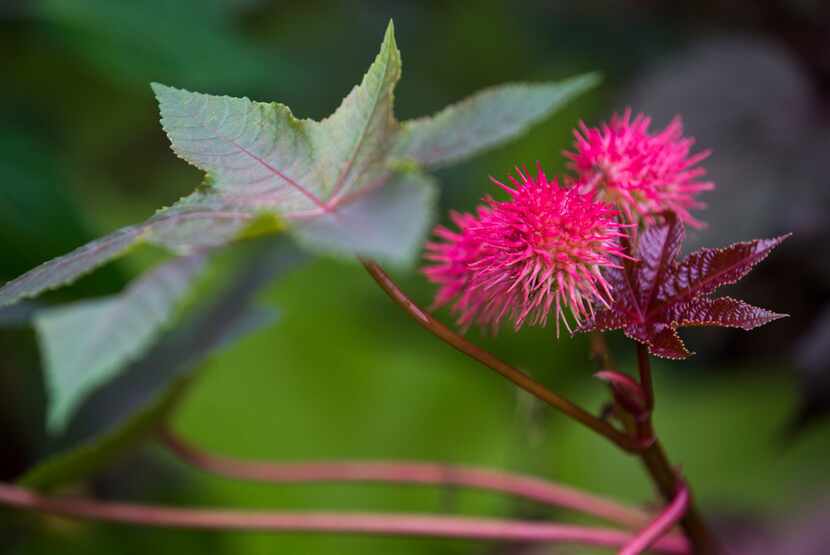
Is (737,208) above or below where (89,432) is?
above

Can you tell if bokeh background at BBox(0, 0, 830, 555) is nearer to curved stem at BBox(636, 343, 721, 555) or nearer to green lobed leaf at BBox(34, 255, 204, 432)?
green lobed leaf at BBox(34, 255, 204, 432)

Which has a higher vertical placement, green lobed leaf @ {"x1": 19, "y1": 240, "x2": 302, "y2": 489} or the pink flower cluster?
green lobed leaf @ {"x1": 19, "y1": 240, "x2": 302, "y2": 489}

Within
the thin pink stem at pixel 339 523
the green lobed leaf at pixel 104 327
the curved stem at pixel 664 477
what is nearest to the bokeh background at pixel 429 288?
the green lobed leaf at pixel 104 327

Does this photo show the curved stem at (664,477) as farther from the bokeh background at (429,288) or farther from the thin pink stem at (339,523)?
Result: the bokeh background at (429,288)

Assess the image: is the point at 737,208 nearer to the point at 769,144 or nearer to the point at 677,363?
the point at 769,144

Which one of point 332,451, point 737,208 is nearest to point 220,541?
point 332,451

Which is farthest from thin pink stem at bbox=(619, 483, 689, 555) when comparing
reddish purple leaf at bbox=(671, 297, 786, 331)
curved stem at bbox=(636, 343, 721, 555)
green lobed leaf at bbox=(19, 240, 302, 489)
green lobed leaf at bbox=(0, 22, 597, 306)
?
green lobed leaf at bbox=(19, 240, 302, 489)
